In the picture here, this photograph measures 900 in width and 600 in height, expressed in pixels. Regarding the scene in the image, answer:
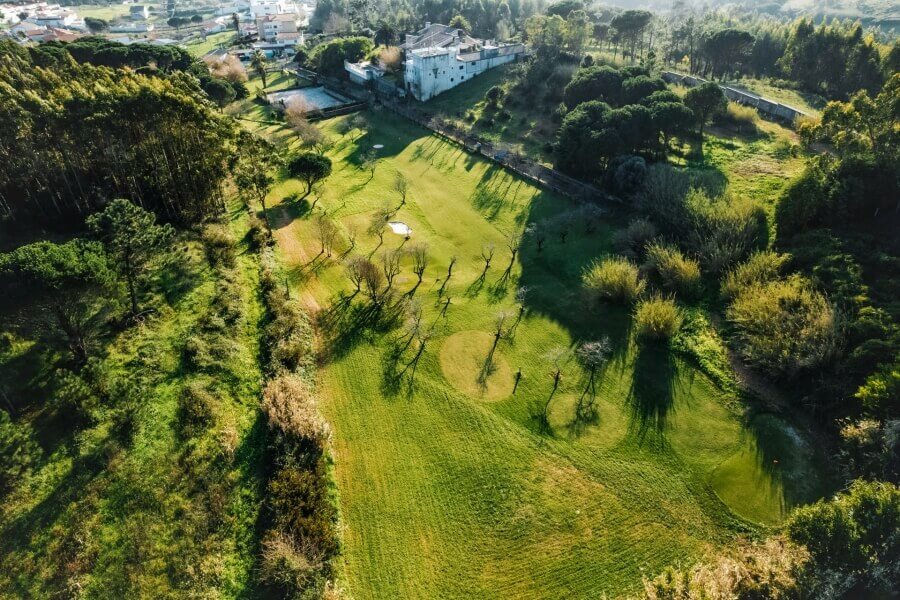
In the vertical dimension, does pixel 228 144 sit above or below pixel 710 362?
above

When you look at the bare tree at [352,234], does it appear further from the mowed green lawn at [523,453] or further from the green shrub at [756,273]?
the green shrub at [756,273]

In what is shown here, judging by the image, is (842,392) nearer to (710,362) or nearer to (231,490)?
(710,362)

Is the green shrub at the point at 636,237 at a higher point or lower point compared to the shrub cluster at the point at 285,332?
higher

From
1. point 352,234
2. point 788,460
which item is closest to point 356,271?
point 352,234

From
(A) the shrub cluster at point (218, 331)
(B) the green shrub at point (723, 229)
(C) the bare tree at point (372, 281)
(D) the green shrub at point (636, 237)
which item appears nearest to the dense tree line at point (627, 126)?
(D) the green shrub at point (636, 237)

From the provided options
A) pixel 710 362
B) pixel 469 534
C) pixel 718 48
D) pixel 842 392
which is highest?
pixel 718 48

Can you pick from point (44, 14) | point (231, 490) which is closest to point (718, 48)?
point (231, 490)

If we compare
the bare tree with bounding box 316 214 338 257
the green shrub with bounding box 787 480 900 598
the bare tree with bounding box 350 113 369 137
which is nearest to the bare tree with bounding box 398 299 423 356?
the bare tree with bounding box 316 214 338 257
